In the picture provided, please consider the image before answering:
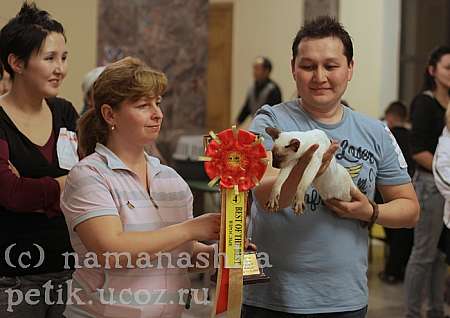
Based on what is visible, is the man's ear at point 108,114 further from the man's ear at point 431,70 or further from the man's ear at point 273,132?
the man's ear at point 431,70

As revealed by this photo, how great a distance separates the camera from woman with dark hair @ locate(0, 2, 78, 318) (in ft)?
7.22

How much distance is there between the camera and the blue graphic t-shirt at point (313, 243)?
1998 mm

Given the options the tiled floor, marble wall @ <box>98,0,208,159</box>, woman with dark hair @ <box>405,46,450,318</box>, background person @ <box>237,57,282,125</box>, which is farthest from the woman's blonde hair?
background person @ <box>237,57,282,125</box>

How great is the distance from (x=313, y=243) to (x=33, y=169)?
0.85 meters

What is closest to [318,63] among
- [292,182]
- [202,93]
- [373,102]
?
[292,182]

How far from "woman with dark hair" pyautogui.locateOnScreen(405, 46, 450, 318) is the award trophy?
269 centimetres

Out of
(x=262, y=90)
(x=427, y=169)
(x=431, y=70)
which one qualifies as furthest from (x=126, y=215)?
(x=262, y=90)

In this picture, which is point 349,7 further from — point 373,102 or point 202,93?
point 202,93

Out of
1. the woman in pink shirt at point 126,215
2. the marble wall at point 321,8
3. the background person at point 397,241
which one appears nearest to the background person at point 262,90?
the marble wall at point 321,8

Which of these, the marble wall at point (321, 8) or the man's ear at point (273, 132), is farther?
the marble wall at point (321, 8)

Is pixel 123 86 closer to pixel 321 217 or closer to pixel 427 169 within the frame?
pixel 321 217

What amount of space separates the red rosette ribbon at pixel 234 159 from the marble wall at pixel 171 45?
4379 mm

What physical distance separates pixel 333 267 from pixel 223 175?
0.46 meters

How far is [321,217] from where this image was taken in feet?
6.57
